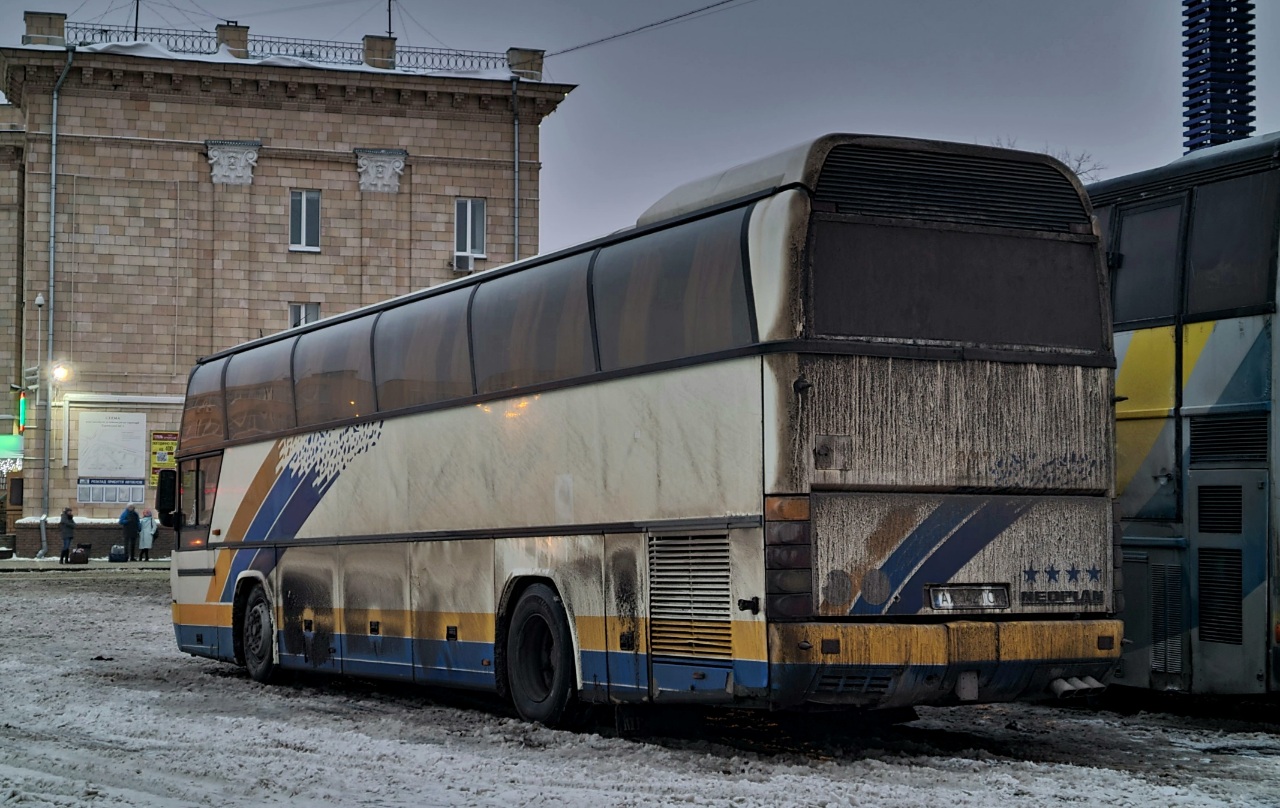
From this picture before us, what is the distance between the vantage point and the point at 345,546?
51.0 ft

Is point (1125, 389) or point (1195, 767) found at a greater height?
point (1125, 389)

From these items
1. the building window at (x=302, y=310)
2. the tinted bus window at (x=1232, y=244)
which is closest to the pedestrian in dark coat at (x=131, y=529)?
the building window at (x=302, y=310)

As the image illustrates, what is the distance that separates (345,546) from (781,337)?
6864 mm

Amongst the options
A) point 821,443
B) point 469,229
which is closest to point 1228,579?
point 821,443

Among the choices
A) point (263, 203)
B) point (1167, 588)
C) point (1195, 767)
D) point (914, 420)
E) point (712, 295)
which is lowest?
point (1195, 767)

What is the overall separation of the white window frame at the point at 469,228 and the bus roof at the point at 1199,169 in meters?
39.4

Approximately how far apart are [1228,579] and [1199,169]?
2.85 m

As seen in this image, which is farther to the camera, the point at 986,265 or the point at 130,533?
the point at 130,533

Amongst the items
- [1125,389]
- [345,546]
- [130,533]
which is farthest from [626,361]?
[130,533]

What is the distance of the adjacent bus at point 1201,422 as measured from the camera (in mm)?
11398

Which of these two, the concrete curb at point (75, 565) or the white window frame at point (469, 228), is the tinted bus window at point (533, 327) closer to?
the concrete curb at point (75, 565)

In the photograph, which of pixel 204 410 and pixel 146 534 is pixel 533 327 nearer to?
pixel 204 410

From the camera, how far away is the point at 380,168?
2016 inches

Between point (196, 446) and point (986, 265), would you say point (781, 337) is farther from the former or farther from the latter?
point (196, 446)
